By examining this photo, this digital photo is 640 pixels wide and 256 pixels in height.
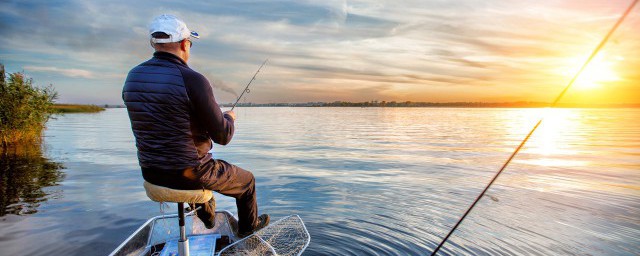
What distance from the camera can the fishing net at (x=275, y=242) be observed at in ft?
19.1

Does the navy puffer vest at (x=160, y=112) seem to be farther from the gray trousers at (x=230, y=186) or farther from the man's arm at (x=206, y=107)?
the gray trousers at (x=230, y=186)

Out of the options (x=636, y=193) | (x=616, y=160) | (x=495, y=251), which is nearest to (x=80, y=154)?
(x=495, y=251)

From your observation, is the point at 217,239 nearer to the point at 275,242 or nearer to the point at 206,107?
the point at 275,242

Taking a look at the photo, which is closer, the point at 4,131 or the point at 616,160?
the point at 616,160

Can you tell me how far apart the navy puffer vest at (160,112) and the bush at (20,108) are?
868 inches

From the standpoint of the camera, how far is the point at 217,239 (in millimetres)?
6367

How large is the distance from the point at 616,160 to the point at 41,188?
24098 millimetres

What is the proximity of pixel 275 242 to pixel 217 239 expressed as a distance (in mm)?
955

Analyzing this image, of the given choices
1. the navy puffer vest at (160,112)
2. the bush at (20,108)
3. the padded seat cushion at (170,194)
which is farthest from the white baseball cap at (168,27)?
the bush at (20,108)

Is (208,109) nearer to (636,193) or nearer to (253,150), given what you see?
(636,193)

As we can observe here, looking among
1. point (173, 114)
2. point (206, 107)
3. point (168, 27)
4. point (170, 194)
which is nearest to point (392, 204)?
point (170, 194)

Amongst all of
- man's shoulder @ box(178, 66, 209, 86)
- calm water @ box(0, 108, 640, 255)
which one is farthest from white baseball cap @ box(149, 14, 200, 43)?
calm water @ box(0, 108, 640, 255)

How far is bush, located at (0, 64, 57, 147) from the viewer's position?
20953mm

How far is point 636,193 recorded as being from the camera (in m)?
12.0
